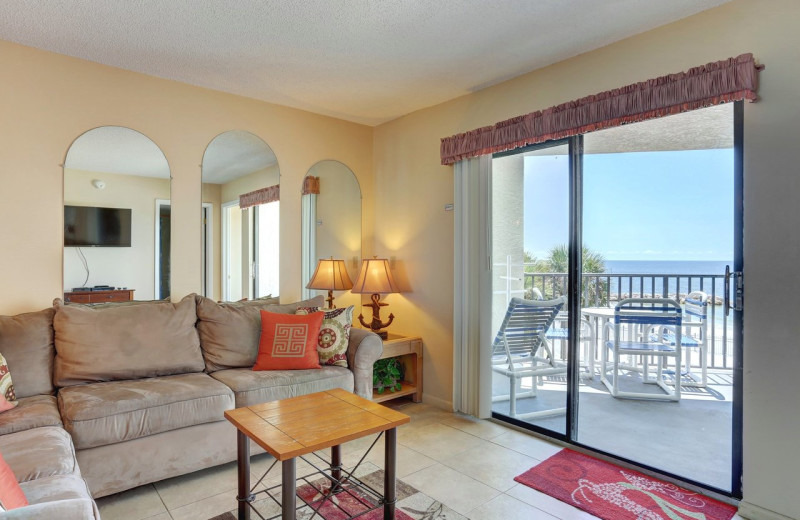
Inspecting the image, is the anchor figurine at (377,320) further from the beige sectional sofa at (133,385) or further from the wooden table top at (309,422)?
the wooden table top at (309,422)

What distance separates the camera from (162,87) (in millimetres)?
3178

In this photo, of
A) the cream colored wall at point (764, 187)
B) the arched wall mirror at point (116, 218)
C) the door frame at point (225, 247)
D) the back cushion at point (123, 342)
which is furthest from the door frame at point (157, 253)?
the cream colored wall at point (764, 187)

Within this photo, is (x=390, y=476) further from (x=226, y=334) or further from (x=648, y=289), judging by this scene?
(x=648, y=289)

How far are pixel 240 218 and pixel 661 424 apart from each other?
127 inches

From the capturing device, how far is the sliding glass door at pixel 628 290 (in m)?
2.37

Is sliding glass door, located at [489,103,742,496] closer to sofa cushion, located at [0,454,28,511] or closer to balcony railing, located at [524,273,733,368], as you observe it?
balcony railing, located at [524,273,733,368]

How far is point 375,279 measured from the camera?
151 inches

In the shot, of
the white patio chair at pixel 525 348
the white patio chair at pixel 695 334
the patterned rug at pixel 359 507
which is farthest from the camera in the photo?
the white patio chair at pixel 525 348

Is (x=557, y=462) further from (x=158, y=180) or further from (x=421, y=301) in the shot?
(x=158, y=180)

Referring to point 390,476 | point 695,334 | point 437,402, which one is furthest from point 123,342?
point 695,334

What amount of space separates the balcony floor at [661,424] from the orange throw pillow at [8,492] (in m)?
2.79

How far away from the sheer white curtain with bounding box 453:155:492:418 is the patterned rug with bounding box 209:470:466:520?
1191 mm

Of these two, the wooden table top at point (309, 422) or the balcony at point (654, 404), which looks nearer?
the wooden table top at point (309, 422)

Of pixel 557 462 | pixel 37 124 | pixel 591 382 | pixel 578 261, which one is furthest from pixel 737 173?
pixel 37 124
